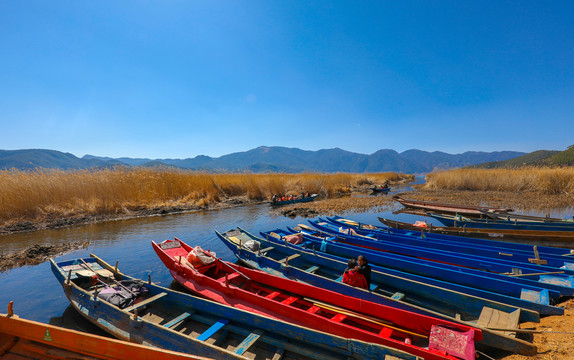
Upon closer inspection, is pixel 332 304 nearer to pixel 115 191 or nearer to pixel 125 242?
pixel 125 242

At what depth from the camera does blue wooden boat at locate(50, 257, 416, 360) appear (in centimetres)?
359

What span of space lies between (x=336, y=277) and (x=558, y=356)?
419 cm

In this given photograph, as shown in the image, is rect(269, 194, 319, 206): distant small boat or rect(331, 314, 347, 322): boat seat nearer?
rect(331, 314, 347, 322): boat seat

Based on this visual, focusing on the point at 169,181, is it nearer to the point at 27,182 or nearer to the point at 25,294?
the point at 27,182

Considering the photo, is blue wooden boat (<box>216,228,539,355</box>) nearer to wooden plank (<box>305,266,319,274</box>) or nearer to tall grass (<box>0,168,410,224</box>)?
wooden plank (<box>305,266,319,274</box>)

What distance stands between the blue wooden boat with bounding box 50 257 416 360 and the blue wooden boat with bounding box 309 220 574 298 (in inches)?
177

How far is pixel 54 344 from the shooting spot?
367 cm

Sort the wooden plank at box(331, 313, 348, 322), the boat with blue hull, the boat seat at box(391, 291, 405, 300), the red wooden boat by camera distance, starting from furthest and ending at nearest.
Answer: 1. the boat with blue hull
2. the boat seat at box(391, 291, 405, 300)
3. the wooden plank at box(331, 313, 348, 322)
4. the red wooden boat

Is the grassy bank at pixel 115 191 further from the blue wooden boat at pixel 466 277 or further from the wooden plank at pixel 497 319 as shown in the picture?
the wooden plank at pixel 497 319

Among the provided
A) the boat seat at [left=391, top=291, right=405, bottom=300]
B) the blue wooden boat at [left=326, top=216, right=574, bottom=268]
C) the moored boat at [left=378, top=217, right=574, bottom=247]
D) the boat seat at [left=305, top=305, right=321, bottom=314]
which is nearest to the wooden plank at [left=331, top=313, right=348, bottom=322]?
the boat seat at [left=305, top=305, right=321, bottom=314]

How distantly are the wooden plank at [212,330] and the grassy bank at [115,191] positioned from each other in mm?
16417

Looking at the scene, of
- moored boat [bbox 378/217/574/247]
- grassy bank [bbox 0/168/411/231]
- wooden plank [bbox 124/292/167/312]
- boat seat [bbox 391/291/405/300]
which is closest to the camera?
wooden plank [bbox 124/292/167/312]

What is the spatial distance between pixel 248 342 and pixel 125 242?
426 inches

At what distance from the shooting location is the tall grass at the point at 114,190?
588 inches
